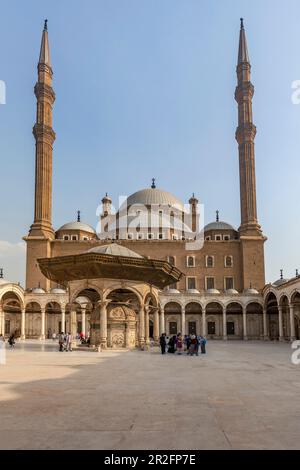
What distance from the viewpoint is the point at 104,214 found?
59.0m

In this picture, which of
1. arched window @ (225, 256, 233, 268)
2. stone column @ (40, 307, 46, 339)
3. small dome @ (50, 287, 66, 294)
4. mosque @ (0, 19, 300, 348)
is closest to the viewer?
stone column @ (40, 307, 46, 339)

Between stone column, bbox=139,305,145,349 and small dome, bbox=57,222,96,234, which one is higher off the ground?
small dome, bbox=57,222,96,234

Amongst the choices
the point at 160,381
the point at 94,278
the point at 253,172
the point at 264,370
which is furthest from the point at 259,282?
the point at 160,381

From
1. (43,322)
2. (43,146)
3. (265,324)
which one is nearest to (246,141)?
(265,324)

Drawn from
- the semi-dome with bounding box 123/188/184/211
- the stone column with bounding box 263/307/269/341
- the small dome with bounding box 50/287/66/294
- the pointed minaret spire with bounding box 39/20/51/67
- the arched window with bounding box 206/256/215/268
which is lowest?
the stone column with bounding box 263/307/269/341

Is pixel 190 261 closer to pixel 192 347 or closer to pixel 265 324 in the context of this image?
pixel 265 324

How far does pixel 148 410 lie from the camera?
705 cm

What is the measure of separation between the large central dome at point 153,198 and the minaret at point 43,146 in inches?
549

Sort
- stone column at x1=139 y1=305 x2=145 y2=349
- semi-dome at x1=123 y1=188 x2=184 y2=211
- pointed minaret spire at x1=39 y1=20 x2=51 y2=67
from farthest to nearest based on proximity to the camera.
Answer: semi-dome at x1=123 y1=188 x2=184 y2=211, pointed minaret spire at x1=39 y1=20 x2=51 y2=67, stone column at x1=139 y1=305 x2=145 y2=349

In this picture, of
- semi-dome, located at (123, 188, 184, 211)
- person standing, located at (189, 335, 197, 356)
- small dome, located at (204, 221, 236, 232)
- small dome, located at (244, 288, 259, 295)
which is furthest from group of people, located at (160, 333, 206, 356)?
semi-dome, located at (123, 188, 184, 211)

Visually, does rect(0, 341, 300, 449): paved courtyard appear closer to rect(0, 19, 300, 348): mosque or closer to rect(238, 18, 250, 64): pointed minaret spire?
rect(0, 19, 300, 348): mosque

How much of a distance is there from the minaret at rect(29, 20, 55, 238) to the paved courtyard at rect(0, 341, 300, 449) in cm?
3623

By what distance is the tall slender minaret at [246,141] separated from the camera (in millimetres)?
47688

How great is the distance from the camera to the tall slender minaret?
4769 cm
